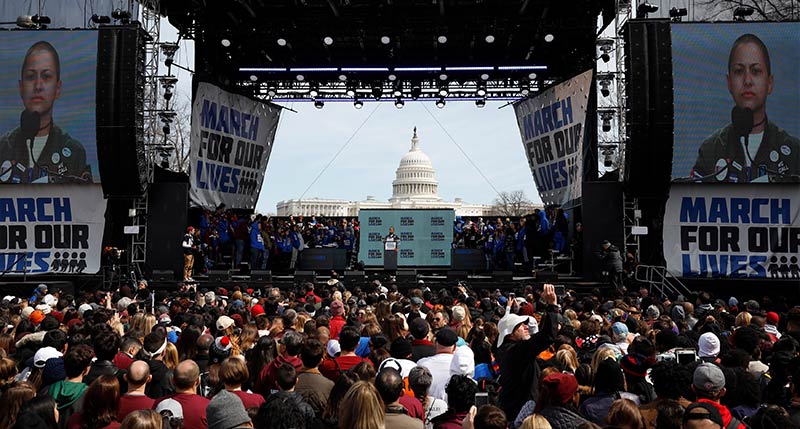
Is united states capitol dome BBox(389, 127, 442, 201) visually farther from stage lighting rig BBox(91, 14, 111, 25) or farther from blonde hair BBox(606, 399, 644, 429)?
blonde hair BBox(606, 399, 644, 429)

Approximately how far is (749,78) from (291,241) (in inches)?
586

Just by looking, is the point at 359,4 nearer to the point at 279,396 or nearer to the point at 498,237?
the point at 498,237

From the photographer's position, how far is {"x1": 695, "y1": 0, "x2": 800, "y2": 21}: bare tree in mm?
22016

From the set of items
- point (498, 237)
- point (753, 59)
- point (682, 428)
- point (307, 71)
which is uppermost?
point (307, 71)

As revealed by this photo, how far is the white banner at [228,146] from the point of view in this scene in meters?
22.6

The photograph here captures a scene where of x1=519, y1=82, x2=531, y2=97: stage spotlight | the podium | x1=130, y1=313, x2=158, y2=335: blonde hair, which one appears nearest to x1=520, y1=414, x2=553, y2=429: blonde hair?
x1=130, y1=313, x2=158, y2=335: blonde hair

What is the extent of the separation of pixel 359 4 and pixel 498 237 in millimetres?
9378

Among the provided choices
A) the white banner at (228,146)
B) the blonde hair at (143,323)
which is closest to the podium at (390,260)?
the white banner at (228,146)

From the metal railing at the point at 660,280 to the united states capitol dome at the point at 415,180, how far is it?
11020cm

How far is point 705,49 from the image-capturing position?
19.1 metres

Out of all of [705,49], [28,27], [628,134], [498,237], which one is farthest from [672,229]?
[28,27]

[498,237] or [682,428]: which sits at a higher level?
[498,237]

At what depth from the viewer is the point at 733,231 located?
63.3ft

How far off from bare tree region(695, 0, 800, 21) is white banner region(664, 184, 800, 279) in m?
5.02
